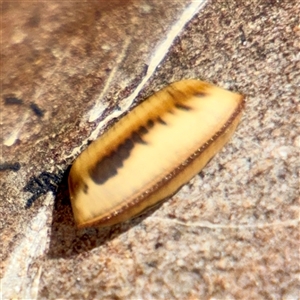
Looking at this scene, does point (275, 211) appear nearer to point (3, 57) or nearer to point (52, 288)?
point (52, 288)

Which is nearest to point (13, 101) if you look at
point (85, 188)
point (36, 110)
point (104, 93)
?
point (36, 110)

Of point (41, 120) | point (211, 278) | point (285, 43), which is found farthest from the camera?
point (41, 120)

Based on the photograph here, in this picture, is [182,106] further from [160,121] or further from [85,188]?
[85,188]

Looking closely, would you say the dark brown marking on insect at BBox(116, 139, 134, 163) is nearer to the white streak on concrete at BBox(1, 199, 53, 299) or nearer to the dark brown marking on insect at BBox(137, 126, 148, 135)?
the dark brown marking on insect at BBox(137, 126, 148, 135)

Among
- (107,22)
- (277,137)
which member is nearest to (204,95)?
(277,137)

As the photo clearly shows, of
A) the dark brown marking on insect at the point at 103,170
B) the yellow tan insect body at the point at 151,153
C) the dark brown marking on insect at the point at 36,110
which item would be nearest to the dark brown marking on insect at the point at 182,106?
the yellow tan insect body at the point at 151,153

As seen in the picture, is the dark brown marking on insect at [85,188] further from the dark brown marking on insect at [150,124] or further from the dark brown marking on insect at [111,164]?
the dark brown marking on insect at [150,124]

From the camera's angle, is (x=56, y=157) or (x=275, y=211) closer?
(x=275, y=211)
